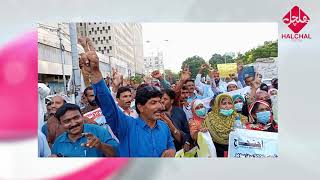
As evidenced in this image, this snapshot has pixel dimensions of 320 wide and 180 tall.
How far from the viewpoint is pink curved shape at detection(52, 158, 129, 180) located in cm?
335

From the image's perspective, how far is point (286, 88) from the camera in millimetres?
3295

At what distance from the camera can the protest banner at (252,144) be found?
3.32 meters

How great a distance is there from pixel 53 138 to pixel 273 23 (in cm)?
169

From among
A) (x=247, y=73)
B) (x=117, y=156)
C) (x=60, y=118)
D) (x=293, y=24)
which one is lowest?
(x=117, y=156)

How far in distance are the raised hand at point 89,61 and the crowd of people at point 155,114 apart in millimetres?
14

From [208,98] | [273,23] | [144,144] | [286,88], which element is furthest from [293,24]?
[144,144]

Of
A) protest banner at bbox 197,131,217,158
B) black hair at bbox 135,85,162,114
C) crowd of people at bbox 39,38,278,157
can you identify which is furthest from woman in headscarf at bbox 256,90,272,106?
black hair at bbox 135,85,162,114

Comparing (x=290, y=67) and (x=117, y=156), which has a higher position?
(x=290, y=67)

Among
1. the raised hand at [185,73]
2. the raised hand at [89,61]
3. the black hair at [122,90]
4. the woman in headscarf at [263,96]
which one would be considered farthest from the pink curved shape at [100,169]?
the woman in headscarf at [263,96]

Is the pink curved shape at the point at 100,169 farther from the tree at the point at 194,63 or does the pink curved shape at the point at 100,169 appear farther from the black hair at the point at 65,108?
the tree at the point at 194,63

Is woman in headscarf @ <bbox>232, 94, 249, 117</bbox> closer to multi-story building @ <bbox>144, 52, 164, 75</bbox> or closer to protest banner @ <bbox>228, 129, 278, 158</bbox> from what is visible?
protest banner @ <bbox>228, 129, 278, 158</bbox>

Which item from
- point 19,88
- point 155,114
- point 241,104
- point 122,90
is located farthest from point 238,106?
point 19,88

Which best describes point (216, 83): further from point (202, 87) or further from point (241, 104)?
point (241, 104)

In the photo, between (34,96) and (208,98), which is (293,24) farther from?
(34,96)
